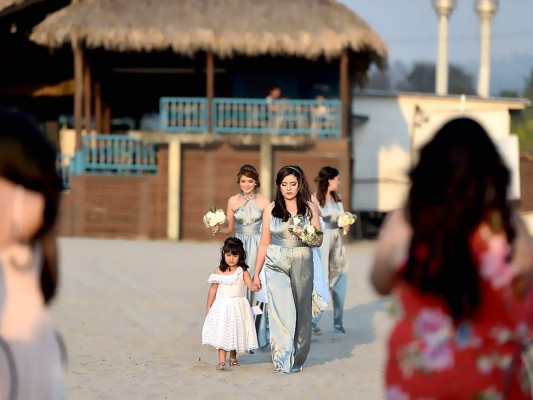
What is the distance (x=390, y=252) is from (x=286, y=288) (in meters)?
5.27

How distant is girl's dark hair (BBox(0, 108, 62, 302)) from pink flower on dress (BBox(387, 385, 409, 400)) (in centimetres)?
112

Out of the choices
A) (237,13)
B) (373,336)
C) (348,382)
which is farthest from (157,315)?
(237,13)

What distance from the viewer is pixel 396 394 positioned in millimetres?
4066

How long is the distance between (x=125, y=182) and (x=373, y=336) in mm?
13026

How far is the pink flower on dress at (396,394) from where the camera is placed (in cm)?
404

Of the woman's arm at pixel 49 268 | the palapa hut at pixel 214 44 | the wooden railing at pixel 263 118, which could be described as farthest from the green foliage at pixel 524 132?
the woman's arm at pixel 49 268

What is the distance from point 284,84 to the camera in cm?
2730

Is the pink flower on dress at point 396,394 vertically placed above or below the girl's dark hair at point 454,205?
below

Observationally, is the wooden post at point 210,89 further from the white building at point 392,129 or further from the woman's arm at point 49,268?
the woman's arm at point 49,268

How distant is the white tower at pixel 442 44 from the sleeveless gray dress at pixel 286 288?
3227 centimetres

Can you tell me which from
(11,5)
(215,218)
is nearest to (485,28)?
(11,5)

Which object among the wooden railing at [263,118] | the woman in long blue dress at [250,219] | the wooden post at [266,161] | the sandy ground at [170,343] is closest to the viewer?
the sandy ground at [170,343]

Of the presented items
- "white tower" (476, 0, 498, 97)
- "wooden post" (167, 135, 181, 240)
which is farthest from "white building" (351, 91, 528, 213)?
"white tower" (476, 0, 498, 97)

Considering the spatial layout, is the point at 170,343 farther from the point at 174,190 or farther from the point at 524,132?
the point at 524,132
